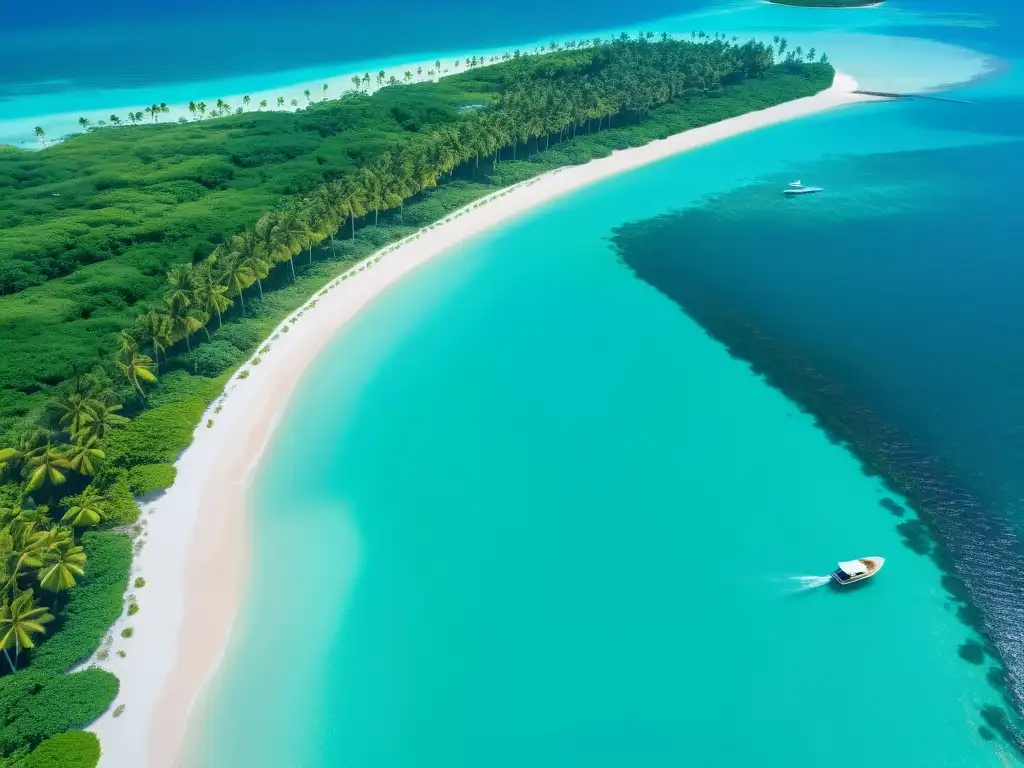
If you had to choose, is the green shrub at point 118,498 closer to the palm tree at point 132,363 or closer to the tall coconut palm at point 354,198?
the palm tree at point 132,363

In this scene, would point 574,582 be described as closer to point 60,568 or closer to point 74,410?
point 60,568

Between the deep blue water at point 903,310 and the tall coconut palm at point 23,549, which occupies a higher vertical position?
the tall coconut palm at point 23,549

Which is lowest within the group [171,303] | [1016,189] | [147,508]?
[1016,189]

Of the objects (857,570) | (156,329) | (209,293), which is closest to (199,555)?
(156,329)

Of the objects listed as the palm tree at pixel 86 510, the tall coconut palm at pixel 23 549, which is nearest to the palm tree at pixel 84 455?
the palm tree at pixel 86 510

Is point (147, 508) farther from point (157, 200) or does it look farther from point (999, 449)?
point (999, 449)

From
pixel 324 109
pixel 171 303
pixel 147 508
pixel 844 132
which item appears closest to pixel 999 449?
pixel 147 508
